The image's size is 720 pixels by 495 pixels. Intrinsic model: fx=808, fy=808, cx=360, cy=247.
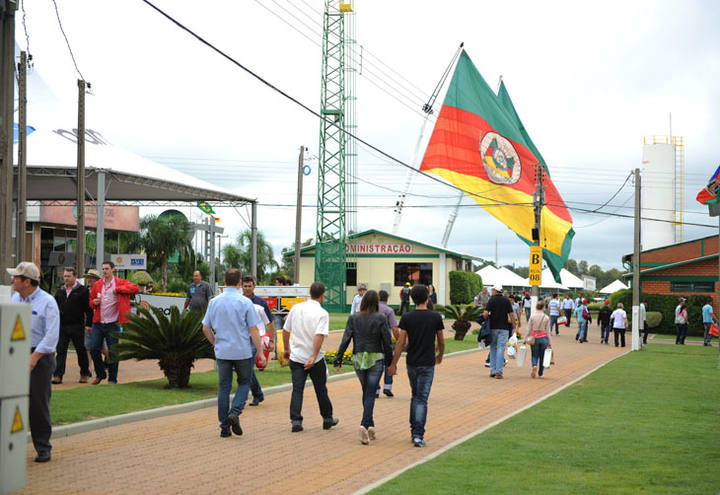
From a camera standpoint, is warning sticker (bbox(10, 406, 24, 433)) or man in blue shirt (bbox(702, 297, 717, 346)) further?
man in blue shirt (bbox(702, 297, 717, 346))

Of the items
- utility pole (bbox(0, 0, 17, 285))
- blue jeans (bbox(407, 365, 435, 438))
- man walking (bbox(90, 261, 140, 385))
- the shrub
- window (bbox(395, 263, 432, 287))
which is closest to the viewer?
blue jeans (bbox(407, 365, 435, 438))

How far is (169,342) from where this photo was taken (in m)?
12.9

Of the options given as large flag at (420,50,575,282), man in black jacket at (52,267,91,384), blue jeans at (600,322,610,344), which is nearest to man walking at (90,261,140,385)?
man in black jacket at (52,267,91,384)

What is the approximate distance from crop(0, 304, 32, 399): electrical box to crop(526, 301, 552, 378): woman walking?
14.1 m

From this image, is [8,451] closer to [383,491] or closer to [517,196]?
[383,491]

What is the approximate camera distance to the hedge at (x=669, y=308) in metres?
39.9

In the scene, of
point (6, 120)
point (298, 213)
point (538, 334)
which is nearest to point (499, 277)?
point (298, 213)

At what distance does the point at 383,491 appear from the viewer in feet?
21.7

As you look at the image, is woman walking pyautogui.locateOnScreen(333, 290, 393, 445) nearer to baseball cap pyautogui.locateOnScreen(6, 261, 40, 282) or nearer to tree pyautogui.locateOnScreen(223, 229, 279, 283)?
baseball cap pyautogui.locateOnScreen(6, 261, 40, 282)

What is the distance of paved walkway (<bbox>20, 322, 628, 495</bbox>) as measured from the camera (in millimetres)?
7082

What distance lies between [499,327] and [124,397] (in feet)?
27.1

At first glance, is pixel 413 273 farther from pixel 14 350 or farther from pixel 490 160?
pixel 14 350

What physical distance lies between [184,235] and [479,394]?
5372cm

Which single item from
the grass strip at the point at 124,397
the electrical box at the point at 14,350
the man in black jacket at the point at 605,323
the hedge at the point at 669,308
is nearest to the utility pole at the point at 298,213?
the man in black jacket at the point at 605,323
